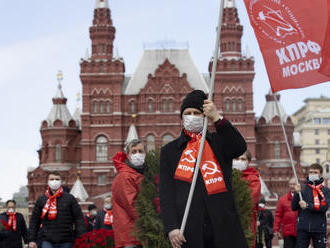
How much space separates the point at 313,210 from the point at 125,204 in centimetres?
314

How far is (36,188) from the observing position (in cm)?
5100

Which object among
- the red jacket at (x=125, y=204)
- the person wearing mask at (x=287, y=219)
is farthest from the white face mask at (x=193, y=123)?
the person wearing mask at (x=287, y=219)

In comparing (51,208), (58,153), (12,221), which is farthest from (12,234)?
(58,153)

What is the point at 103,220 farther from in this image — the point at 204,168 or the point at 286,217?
the point at 204,168

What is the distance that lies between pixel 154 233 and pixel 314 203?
3.57 meters

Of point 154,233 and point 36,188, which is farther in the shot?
point 36,188

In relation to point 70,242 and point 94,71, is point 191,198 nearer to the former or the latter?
point 70,242

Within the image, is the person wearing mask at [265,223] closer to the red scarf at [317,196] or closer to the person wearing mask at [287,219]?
the person wearing mask at [287,219]

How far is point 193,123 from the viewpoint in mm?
5164

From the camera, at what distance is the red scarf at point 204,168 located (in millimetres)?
5004

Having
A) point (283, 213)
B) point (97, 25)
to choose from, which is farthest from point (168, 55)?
point (283, 213)

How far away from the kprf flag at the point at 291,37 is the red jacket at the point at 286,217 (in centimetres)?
504

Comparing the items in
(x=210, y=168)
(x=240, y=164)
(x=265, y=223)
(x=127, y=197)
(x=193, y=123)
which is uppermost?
(x=193, y=123)

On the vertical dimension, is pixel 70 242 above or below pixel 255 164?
below
